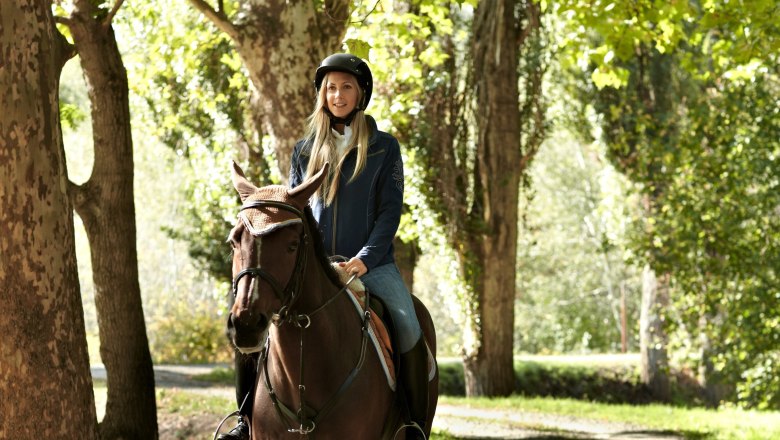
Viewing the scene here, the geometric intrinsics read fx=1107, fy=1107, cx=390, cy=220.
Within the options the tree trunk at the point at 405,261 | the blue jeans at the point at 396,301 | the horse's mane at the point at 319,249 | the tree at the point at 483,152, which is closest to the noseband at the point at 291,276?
the horse's mane at the point at 319,249

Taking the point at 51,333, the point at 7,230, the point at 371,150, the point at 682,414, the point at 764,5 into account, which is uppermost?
the point at 764,5

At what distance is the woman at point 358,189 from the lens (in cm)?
623

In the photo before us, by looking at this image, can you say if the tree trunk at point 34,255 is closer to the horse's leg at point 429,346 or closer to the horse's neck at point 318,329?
the horse's neck at point 318,329

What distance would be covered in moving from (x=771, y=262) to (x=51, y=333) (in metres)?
12.7

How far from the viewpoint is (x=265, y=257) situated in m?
4.88

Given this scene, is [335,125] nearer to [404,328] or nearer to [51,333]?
[404,328]

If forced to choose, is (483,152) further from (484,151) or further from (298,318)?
(298,318)

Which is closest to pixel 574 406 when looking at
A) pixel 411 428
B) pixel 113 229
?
pixel 113 229

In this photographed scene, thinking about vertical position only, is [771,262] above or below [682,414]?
above

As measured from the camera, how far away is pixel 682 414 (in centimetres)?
1839

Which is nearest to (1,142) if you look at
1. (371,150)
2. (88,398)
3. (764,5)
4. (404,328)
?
(88,398)

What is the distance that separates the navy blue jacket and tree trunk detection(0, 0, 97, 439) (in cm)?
146

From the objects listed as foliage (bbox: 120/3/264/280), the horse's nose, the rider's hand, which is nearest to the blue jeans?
the rider's hand

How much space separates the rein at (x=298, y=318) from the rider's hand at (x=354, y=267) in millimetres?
40
